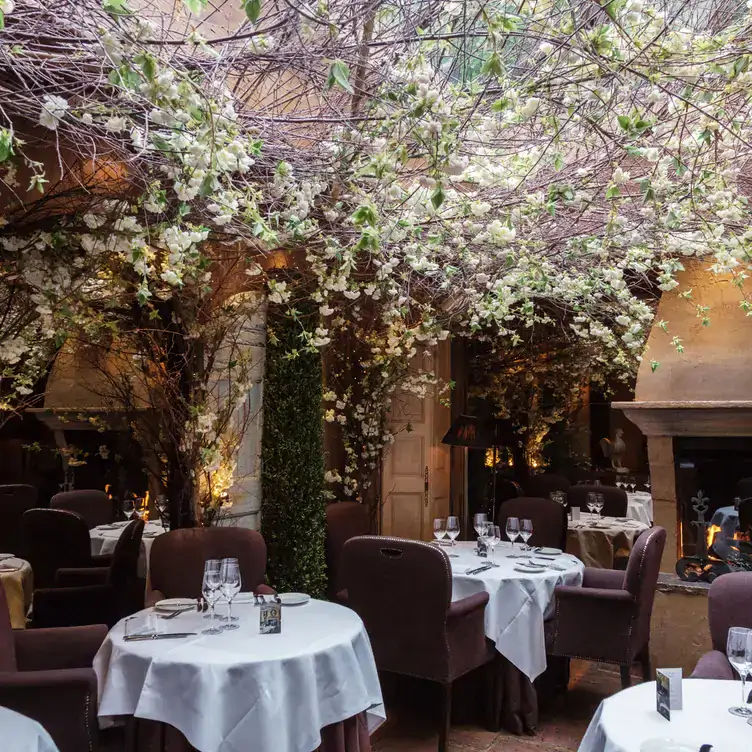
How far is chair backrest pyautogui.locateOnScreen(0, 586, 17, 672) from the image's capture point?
2.86 meters

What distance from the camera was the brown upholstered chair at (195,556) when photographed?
388cm

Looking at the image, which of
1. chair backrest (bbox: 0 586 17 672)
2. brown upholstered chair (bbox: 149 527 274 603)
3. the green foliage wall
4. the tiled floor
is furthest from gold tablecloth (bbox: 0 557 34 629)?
the tiled floor

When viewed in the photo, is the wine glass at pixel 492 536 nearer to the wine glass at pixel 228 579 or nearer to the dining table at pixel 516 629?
the dining table at pixel 516 629

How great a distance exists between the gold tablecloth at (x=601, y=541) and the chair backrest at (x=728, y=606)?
11.9ft

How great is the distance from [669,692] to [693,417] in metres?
3.73

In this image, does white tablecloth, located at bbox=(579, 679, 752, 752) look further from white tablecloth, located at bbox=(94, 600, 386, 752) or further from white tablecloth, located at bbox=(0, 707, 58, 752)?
white tablecloth, located at bbox=(0, 707, 58, 752)

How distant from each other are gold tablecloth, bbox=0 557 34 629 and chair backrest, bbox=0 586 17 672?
5.24 ft

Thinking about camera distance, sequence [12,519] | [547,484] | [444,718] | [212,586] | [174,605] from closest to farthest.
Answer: [212,586], [174,605], [444,718], [12,519], [547,484]

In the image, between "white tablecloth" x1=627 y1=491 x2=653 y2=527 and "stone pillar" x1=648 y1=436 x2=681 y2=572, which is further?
Answer: "white tablecloth" x1=627 y1=491 x2=653 y2=527

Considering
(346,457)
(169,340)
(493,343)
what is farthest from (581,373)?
(169,340)

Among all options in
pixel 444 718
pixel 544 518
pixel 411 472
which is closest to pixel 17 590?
pixel 444 718

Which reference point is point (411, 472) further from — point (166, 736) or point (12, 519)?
point (166, 736)

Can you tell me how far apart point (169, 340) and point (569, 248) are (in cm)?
277

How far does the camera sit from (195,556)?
155 inches
